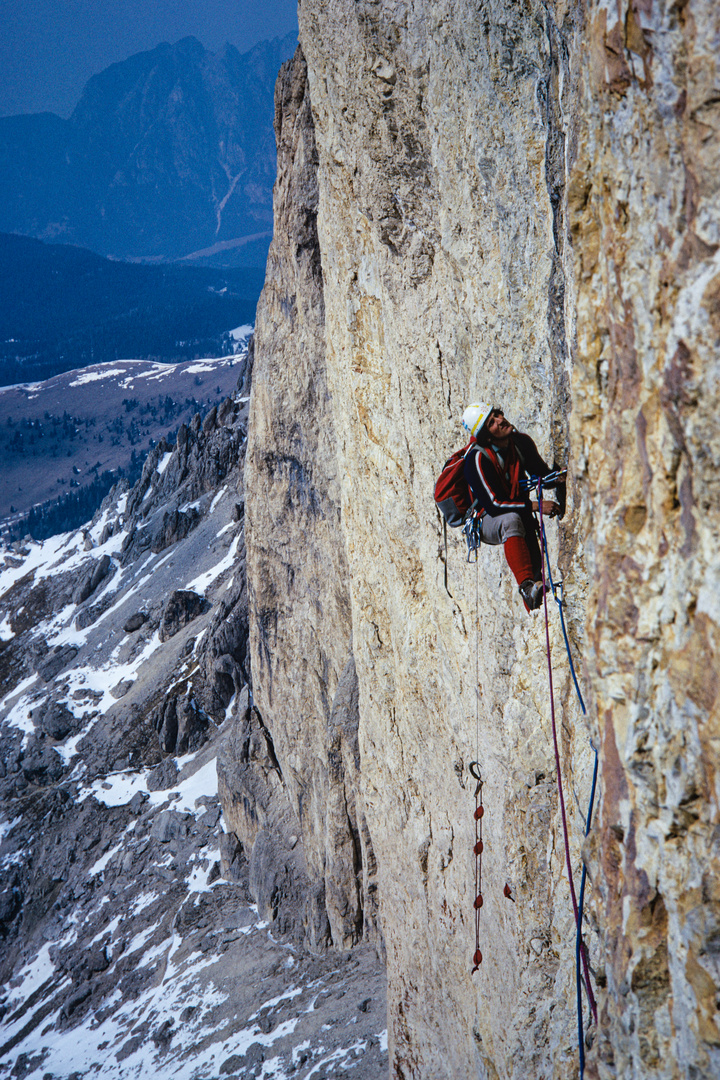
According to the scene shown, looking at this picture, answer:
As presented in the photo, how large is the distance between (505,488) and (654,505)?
2745 millimetres

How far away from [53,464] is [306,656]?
150 m

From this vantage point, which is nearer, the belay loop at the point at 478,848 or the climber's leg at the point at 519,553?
the climber's leg at the point at 519,553

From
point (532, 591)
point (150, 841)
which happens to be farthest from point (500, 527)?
point (150, 841)

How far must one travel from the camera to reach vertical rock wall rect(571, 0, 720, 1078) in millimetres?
4578

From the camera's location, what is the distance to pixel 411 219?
11859 millimetres

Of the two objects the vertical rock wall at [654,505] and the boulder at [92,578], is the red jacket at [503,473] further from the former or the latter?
the boulder at [92,578]

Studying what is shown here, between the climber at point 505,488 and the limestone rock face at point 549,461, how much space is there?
Result: 0.48m

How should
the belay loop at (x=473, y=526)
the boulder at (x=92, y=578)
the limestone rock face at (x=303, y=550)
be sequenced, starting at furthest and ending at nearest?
the boulder at (x=92, y=578), the limestone rock face at (x=303, y=550), the belay loop at (x=473, y=526)

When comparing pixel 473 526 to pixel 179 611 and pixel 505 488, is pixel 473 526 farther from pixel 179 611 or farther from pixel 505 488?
pixel 179 611

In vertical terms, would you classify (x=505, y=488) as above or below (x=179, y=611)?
above

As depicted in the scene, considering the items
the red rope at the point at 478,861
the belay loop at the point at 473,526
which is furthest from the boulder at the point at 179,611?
the belay loop at the point at 473,526

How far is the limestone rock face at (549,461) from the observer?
4832 millimetres

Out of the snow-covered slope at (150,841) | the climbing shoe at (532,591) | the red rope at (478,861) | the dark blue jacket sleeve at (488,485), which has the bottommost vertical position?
the snow-covered slope at (150,841)

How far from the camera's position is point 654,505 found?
5.12 meters
